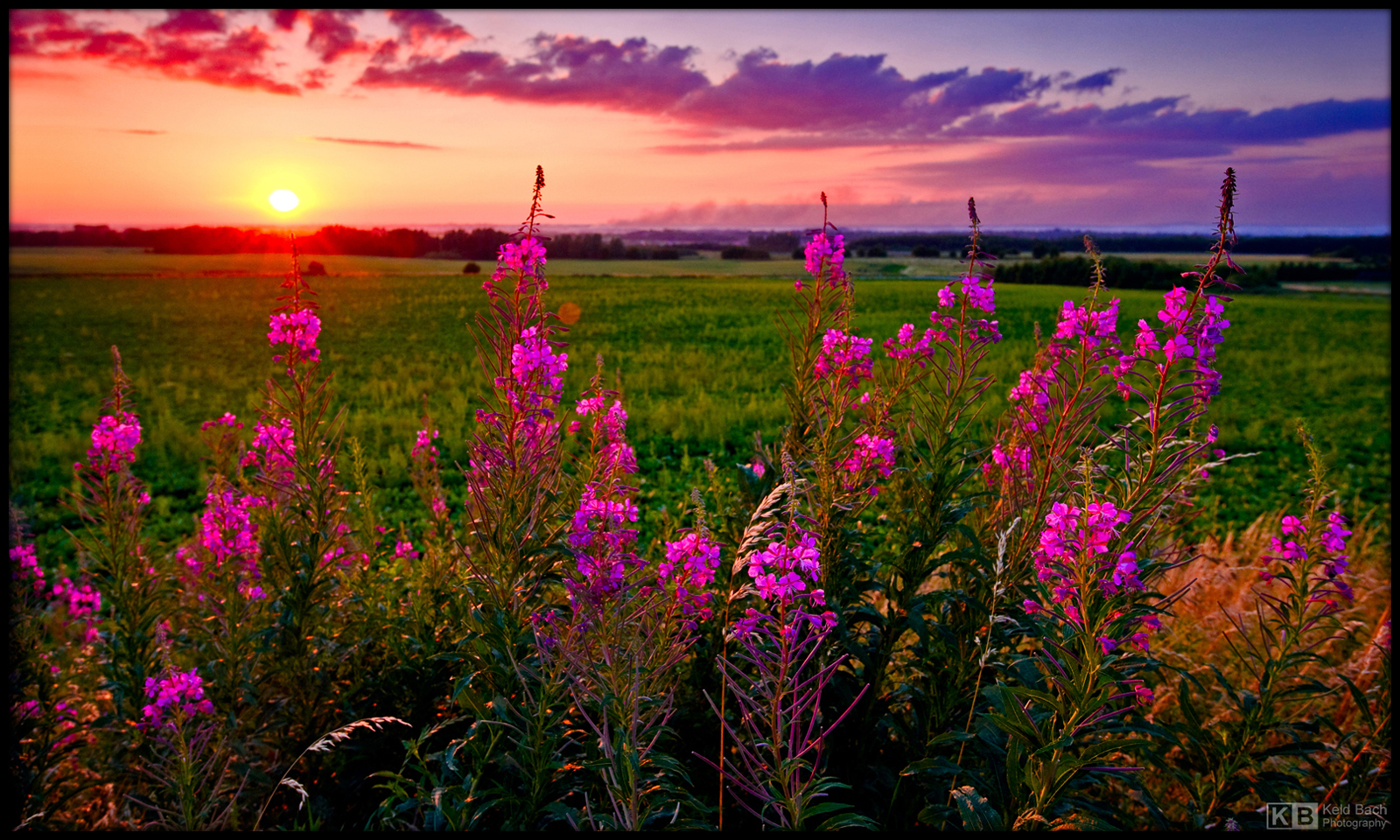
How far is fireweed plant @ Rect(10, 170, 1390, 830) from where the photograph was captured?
224cm

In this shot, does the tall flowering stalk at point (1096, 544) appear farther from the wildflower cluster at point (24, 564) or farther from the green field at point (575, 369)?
Answer: the wildflower cluster at point (24, 564)

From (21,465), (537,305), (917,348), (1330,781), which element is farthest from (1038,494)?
(21,465)

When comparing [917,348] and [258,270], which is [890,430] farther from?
[258,270]

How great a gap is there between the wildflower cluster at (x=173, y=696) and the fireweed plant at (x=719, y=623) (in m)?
0.02

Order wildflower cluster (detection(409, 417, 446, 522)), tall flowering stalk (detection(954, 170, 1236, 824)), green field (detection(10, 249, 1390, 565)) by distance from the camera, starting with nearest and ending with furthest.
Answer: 1. tall flowering stalk (detection(954, 170, 1236, 824))
2. wildflower cluster (detection(409, 417, 446, 522))
3. green field (detection(10, 249, 1390, 565))

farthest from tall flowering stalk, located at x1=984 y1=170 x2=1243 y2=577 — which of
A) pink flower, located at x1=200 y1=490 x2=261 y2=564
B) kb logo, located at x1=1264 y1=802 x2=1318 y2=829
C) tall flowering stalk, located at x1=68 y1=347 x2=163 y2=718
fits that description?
tall flowering stalk, located at x1=68 y1=347 x2=163 y2=718

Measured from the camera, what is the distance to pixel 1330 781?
9.60 ft

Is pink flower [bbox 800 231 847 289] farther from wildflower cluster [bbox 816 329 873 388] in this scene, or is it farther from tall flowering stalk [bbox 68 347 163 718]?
tall flowering stalk [bbox 68 347 163 718]

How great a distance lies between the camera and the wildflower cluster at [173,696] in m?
2.90

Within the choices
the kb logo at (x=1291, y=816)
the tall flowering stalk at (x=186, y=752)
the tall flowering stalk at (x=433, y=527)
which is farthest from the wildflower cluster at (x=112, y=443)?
the kb logo at (x=1291, y=816)

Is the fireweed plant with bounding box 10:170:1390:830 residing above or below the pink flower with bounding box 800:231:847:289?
below

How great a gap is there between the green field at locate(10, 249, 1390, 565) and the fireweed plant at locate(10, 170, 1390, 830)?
1.25 m

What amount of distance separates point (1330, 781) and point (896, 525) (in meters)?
2.02

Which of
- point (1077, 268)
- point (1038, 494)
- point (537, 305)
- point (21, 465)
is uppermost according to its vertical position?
point (1077, 268)
